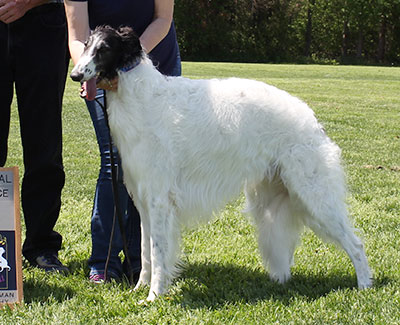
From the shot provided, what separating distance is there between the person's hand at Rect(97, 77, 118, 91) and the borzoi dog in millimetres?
29

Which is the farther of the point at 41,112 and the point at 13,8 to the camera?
the point at 41,112

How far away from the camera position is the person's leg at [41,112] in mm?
3936

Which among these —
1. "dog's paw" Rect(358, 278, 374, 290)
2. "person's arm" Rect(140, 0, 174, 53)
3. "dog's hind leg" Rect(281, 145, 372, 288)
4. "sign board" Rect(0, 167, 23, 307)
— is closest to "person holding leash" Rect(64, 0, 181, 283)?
"person's arm" Rect(140, 0, 174, 53)

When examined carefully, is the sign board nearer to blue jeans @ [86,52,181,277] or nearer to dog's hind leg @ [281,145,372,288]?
blue jeans @ [86,52,181,277]

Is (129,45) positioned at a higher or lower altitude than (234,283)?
higher

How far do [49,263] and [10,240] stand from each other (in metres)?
0.75

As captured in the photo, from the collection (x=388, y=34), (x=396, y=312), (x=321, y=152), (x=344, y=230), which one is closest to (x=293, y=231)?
(x=344, y=230)

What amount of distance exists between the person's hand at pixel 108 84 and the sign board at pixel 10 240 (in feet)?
2.40

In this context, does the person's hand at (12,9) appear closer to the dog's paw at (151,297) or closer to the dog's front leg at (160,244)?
the dog's front leg at (160,244)

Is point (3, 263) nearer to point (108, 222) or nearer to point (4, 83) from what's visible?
point (108, 222)

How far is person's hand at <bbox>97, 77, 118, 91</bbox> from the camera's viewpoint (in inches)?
134

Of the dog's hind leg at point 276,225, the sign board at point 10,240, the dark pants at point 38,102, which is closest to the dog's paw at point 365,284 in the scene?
the dog's hind leg at point 276,225

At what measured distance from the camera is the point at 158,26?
375 centimetres

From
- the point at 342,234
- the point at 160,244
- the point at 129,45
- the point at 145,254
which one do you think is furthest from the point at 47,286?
the point at 342,234
